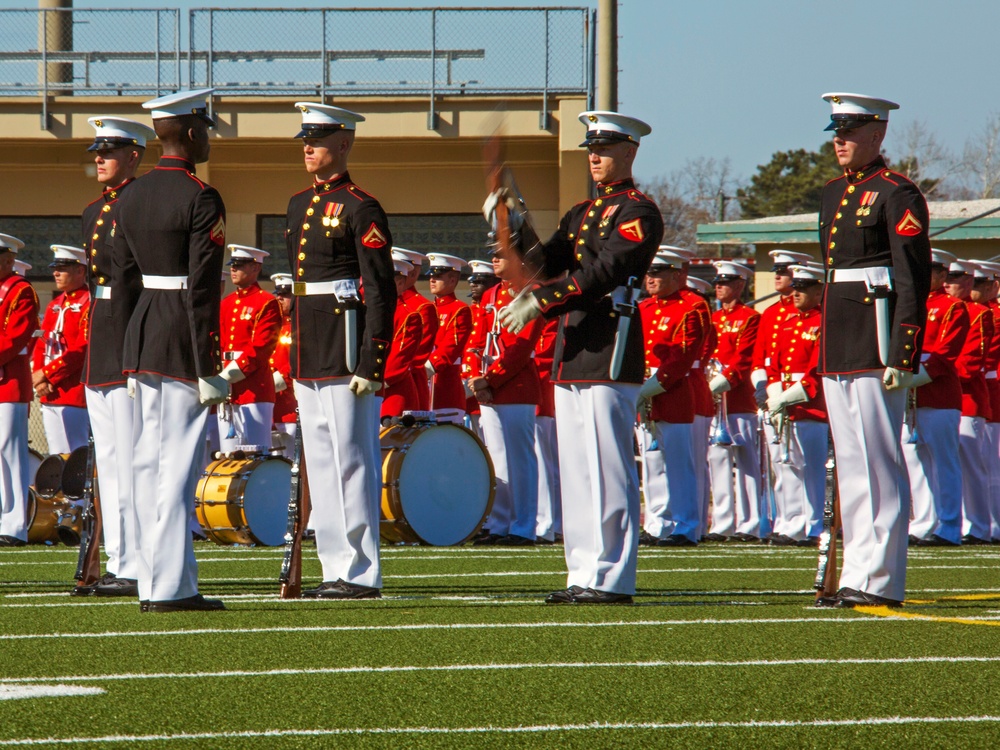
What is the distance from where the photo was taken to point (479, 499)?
11.7 meters

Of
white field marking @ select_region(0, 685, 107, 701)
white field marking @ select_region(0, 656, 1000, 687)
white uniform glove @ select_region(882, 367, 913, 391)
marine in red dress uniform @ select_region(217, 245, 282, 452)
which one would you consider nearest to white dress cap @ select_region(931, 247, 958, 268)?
marine in red dress uniform @ select_region(217, 245, 282, 452)

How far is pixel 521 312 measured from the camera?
23.3 feet

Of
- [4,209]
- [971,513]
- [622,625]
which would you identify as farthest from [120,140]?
[4,209]

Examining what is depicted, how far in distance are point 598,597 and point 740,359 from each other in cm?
707

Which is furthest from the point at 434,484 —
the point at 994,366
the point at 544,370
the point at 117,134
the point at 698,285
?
the point at 994,366

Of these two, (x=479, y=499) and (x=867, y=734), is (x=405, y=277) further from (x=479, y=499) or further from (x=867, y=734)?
(x=867, y=734)

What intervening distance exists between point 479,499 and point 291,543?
14.4 feet

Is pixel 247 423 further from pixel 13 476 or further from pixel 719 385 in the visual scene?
pixel 719 385

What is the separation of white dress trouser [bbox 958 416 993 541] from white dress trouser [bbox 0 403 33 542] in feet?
25.7

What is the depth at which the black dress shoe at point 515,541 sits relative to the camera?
490 inches

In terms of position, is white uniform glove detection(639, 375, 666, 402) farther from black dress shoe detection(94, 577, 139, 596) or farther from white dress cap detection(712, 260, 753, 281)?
black dress shoe detection(94, 577, 139, 596)

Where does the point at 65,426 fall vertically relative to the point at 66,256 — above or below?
below

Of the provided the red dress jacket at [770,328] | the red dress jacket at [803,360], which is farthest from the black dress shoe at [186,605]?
the red dress jacket at [770,328]

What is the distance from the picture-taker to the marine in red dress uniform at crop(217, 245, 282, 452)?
1311cm
